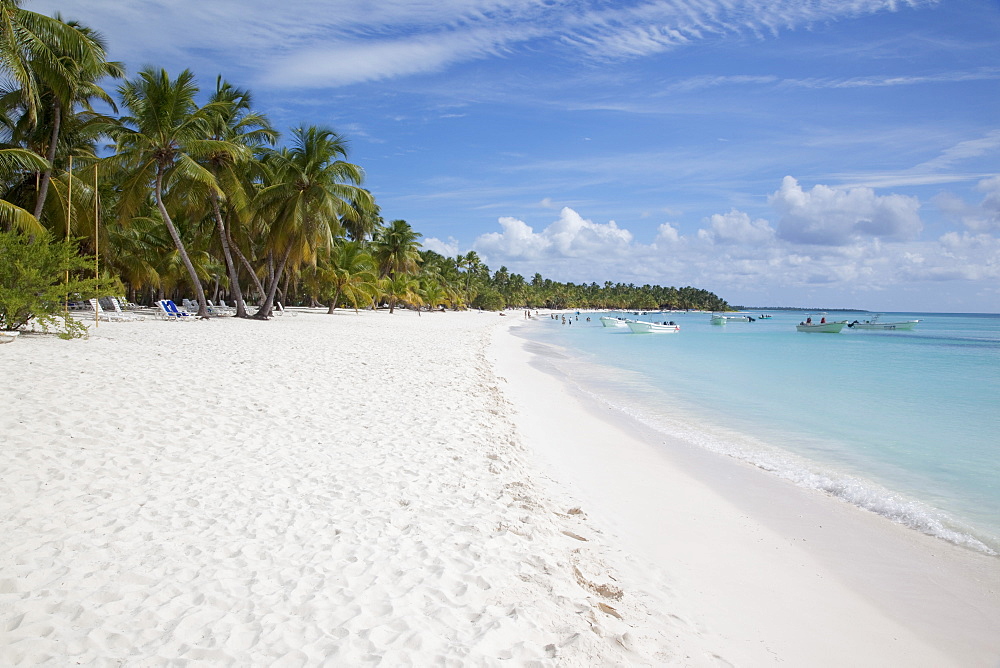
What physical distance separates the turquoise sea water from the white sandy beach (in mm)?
921

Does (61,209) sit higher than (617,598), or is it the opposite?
(61,209)

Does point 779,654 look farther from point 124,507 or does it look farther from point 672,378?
point 672,378

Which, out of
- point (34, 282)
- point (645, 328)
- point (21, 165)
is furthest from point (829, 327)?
point (21, 165)

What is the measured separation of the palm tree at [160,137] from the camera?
18.1 meters

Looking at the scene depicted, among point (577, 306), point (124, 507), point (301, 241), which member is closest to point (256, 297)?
point (301, 241)

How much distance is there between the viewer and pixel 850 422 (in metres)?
10.9

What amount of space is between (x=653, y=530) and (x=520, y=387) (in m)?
7.63

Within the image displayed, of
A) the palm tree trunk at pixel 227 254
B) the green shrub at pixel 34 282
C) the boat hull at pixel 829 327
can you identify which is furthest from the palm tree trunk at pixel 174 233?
the boat hull at pixel 829 327

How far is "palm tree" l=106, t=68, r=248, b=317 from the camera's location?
1811cm

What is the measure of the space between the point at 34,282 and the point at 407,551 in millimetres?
10966

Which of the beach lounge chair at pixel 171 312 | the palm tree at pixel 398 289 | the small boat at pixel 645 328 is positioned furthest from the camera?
the palm tree at pixel 398 289

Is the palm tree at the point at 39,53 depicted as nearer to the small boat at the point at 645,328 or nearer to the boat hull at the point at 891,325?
the small boat at the point at 645,328

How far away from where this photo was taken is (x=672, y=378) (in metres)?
16.5

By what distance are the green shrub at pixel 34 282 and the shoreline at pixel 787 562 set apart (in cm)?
980
